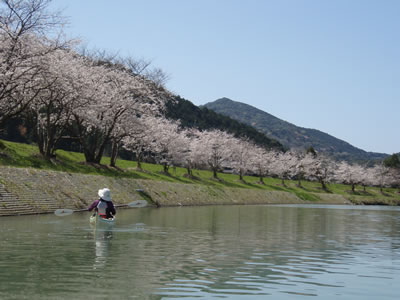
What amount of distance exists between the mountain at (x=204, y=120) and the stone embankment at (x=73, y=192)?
10361 cm

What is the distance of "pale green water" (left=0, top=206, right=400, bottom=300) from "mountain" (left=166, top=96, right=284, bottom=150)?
14190 centimetres

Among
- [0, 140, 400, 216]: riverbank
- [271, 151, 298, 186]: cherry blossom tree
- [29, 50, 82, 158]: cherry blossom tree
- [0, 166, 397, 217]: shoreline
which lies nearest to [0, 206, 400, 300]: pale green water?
[0, 166, 397, 217]: shoreline

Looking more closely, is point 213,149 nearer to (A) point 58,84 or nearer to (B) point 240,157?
(B) point 240,157

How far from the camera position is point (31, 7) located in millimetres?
35688

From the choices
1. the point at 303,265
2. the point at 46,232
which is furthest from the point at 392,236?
the point at 46,232

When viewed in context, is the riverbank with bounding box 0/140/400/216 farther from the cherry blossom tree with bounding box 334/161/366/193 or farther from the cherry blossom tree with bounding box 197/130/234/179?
the cherry blossom tree with bounding box 334/161/366/193

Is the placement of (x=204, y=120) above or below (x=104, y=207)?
above

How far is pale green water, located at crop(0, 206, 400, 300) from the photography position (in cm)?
1084

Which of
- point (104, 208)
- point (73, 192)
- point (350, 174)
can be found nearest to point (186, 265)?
point (104, 208)

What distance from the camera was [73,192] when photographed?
125 ft

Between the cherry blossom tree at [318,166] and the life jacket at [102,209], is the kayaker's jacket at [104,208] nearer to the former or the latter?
the life jacket at [102,209]

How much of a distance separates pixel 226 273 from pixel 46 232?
1155 cm

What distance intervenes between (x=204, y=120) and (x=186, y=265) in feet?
549

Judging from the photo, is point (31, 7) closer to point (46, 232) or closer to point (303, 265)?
point (46, 232)
